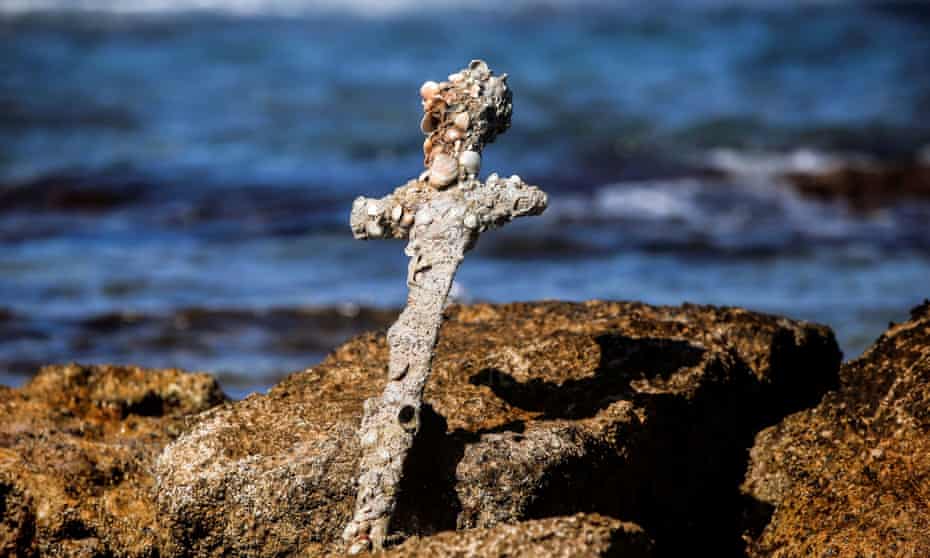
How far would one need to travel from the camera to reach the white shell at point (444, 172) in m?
3.36

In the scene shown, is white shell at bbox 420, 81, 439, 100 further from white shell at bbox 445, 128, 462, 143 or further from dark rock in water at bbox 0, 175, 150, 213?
dark rock in water at bbox 0, 175, 150, 213

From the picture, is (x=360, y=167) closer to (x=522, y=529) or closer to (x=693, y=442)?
(x=693, y=442)

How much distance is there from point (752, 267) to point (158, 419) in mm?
7150

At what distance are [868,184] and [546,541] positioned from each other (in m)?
13.4

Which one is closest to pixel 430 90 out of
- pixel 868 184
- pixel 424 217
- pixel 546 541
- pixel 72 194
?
pixel 424 217

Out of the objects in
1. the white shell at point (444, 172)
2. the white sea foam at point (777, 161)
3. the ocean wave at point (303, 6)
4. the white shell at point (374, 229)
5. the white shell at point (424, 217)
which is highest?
the ocean wave at point (303, 6)

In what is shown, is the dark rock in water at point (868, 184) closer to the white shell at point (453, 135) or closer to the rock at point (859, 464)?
the rock at point (859, 464)

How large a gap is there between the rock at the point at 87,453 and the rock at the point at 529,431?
0.44m

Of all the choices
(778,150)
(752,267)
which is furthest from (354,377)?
(778,150)

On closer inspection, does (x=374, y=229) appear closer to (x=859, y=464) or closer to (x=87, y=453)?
(x=87, y=453)

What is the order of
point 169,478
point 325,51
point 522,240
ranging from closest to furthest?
point 169,478 → point 522,240 → point 325,51

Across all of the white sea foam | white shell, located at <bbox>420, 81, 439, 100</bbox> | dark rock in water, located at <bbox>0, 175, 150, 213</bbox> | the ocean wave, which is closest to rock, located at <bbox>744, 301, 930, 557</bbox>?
white shell, located at <bbox>420, 81, 439, 100</bbox>

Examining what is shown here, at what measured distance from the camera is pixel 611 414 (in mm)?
3748

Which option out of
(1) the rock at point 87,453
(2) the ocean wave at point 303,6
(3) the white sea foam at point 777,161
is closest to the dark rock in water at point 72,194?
(3) the white sea foam at point 777,161
